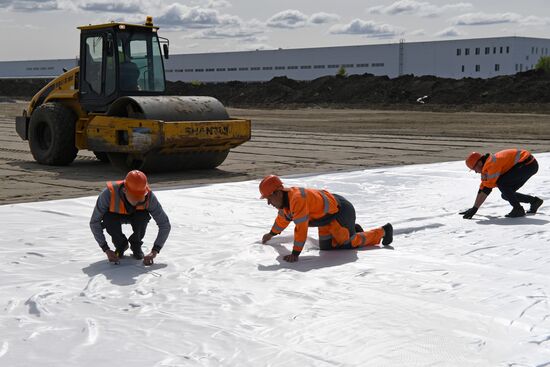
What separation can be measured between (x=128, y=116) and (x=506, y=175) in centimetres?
728

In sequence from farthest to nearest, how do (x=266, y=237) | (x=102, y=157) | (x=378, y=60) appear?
(x=378, y=60)
(x=102, y=157)
(x=266, y=237)

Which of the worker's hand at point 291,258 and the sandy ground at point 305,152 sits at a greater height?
the worker's hand at point 291,258

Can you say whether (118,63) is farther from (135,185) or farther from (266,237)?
(135,185)

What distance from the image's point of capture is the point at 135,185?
19.5 feet

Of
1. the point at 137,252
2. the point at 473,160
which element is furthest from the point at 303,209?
the point at 473,160

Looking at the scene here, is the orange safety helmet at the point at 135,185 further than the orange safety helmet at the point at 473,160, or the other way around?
the orange safety helmet at the point at 473,160

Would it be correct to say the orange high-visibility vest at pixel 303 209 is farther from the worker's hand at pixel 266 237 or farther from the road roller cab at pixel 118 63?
the road roller cab at pixel 118 63

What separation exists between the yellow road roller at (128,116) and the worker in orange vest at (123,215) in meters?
6.19

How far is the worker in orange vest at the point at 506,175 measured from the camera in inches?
332

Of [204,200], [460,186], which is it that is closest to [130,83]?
[204,200]

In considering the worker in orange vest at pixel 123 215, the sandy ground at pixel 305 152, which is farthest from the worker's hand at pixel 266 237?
the sandy ground at pixel 305 152

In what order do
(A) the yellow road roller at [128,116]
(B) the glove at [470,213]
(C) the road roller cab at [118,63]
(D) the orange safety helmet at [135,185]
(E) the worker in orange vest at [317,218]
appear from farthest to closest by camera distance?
(C) the road roller cab at [118,63]
(A) the yellow road roller at [128,116]
(B) the glove at [470,213]
(E) the worker in orange vest at [317,218]
(D) the orange safety helmet at [135,185]

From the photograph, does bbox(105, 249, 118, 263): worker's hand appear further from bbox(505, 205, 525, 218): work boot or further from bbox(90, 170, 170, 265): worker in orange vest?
bbox(505, 205, 525, 218): work boot

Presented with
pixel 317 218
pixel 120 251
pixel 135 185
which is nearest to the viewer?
pixel 135 185
